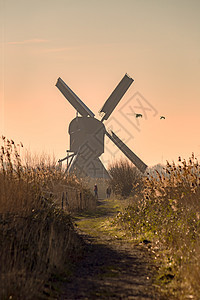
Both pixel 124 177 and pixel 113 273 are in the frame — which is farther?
pixel 124 177

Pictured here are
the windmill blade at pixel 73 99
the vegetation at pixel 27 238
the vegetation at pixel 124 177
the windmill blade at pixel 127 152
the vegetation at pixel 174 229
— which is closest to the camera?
the vegetation at pixel 27 238

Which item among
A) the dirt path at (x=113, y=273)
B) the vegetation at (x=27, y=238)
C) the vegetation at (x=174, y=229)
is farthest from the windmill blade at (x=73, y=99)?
the vegetation at (x=27, y=238)

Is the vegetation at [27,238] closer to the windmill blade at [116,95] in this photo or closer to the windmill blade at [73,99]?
the windmill blade at [116,95]

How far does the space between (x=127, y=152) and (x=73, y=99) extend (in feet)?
→ 23.1

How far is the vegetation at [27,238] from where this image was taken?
5492mm

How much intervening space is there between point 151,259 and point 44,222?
2489 mm

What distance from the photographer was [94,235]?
468 inches

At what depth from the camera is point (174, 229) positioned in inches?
338

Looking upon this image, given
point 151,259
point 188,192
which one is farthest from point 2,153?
point 188,192

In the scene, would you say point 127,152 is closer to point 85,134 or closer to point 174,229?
point 85,134

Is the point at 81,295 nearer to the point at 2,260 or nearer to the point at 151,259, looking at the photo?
the point at 2,260

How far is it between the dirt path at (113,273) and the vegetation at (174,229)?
31 centimetres

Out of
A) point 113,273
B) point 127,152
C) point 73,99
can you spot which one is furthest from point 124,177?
point 113,273

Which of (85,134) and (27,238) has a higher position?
(85,134)
